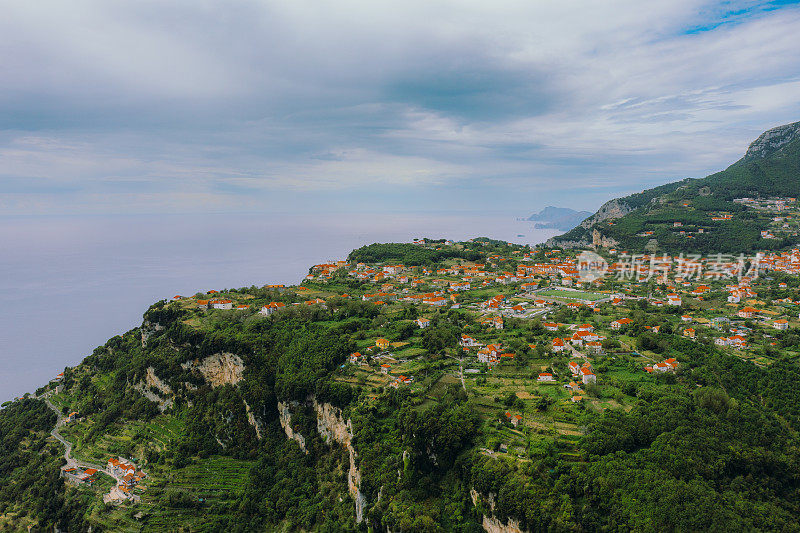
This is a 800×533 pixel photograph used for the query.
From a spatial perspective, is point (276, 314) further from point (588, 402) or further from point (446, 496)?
point (588, 402)

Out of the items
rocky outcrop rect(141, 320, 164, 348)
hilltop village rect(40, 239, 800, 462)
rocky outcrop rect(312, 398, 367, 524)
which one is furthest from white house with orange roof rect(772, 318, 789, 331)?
rocky outcrop rect(141, 320, 164, 348)

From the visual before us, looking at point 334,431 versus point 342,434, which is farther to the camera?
point 334,431

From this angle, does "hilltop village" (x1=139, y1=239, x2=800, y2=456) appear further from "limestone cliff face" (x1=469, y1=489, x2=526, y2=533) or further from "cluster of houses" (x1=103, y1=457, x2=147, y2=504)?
"cluster of houses" (x1=103, y1=457, x2=147, y2=504)

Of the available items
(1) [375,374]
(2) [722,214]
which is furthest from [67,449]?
(2) [722,214]

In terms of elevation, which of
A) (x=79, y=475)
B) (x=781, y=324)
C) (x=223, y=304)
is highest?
(x=781, y=324)

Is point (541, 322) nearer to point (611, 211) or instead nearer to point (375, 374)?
point (375, 374)

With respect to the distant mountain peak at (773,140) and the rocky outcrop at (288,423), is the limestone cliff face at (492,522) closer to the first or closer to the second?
the rocky outcrop at (288,423)

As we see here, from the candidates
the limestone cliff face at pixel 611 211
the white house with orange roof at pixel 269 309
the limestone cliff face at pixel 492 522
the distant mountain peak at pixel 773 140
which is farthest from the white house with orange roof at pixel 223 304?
the distant mountain peak at pixel 773 140
